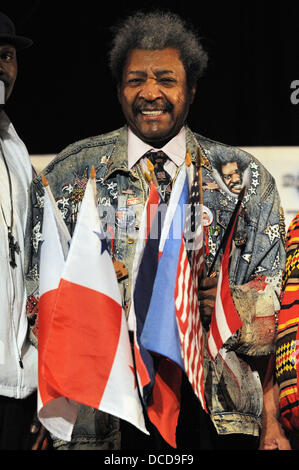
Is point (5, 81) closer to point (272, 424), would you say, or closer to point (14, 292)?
point (14, 292)

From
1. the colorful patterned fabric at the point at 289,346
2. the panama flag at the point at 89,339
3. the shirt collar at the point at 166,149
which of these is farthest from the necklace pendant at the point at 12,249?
the colorful patterned fabric at the point at 289,346

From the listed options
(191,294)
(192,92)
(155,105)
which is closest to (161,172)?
(155,105)

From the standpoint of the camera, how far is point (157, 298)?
158 inches

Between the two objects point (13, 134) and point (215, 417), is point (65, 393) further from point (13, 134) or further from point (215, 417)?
point (13, 134)

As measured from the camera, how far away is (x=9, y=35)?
4582 mm

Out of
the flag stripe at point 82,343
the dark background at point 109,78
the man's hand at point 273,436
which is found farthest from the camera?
the dark background at point 109,78

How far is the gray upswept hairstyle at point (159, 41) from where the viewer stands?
457 cm

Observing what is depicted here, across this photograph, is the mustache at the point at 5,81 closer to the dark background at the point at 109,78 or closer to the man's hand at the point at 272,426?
the dark background at the point at 109,78

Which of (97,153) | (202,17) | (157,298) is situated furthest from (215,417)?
(202,17)

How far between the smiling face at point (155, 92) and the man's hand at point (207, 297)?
734 mm

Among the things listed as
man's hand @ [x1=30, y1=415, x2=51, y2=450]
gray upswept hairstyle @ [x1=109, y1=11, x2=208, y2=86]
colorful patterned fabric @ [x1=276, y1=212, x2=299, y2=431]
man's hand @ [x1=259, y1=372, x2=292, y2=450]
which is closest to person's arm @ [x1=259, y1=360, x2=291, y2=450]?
man's hand @ [x1=259, y1=372, x2=292, y2=450]

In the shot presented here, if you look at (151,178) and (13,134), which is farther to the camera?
(13,134)

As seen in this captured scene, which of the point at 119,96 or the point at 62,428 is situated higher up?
the point at 119,96
